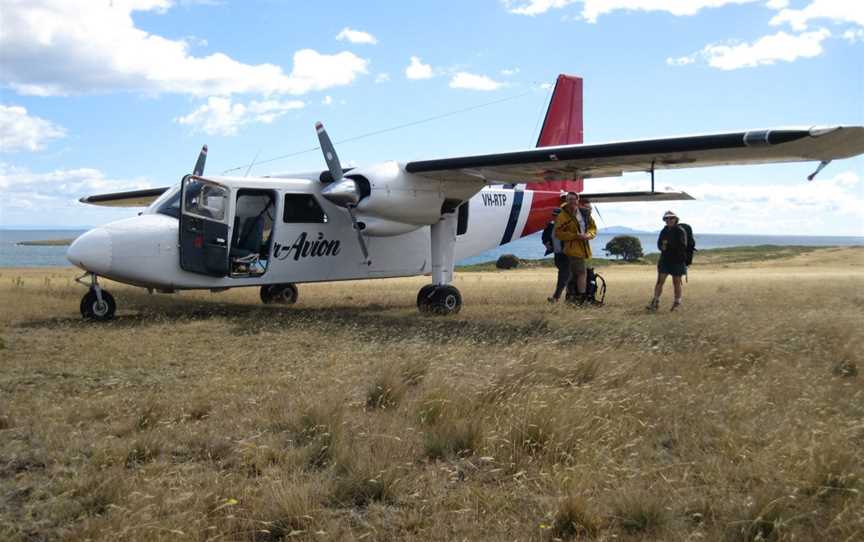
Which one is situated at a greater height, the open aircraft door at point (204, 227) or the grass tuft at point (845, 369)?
the open aircraft door at point (204, 227)

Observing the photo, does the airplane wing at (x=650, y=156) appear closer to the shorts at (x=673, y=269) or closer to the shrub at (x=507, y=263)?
the shorts at (x=673, y=269)

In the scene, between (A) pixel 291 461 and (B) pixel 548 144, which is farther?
(B) pixel 548 144

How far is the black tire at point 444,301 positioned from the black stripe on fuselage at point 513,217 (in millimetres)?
3492

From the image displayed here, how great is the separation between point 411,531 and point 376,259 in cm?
1084

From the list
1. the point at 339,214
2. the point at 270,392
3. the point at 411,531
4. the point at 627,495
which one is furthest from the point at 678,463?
the point at 339,214

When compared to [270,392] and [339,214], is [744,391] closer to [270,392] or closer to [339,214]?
[270,392]

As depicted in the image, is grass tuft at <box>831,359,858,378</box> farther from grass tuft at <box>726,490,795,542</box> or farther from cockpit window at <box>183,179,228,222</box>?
cockpit window at <box>183,179,228,222</box>

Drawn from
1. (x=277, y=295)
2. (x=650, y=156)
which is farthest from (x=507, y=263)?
(x=650, y=156)

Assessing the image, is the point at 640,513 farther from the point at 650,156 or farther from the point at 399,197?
the point at 399,197

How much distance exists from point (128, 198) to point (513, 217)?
35.7 ft

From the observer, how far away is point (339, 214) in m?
13.5

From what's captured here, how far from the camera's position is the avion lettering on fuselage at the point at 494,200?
15.9 meters

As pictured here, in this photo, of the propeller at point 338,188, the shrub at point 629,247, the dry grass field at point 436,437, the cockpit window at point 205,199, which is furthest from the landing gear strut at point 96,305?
the shrub at point 629,247

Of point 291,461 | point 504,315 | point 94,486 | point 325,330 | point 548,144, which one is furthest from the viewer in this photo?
point 548,144
